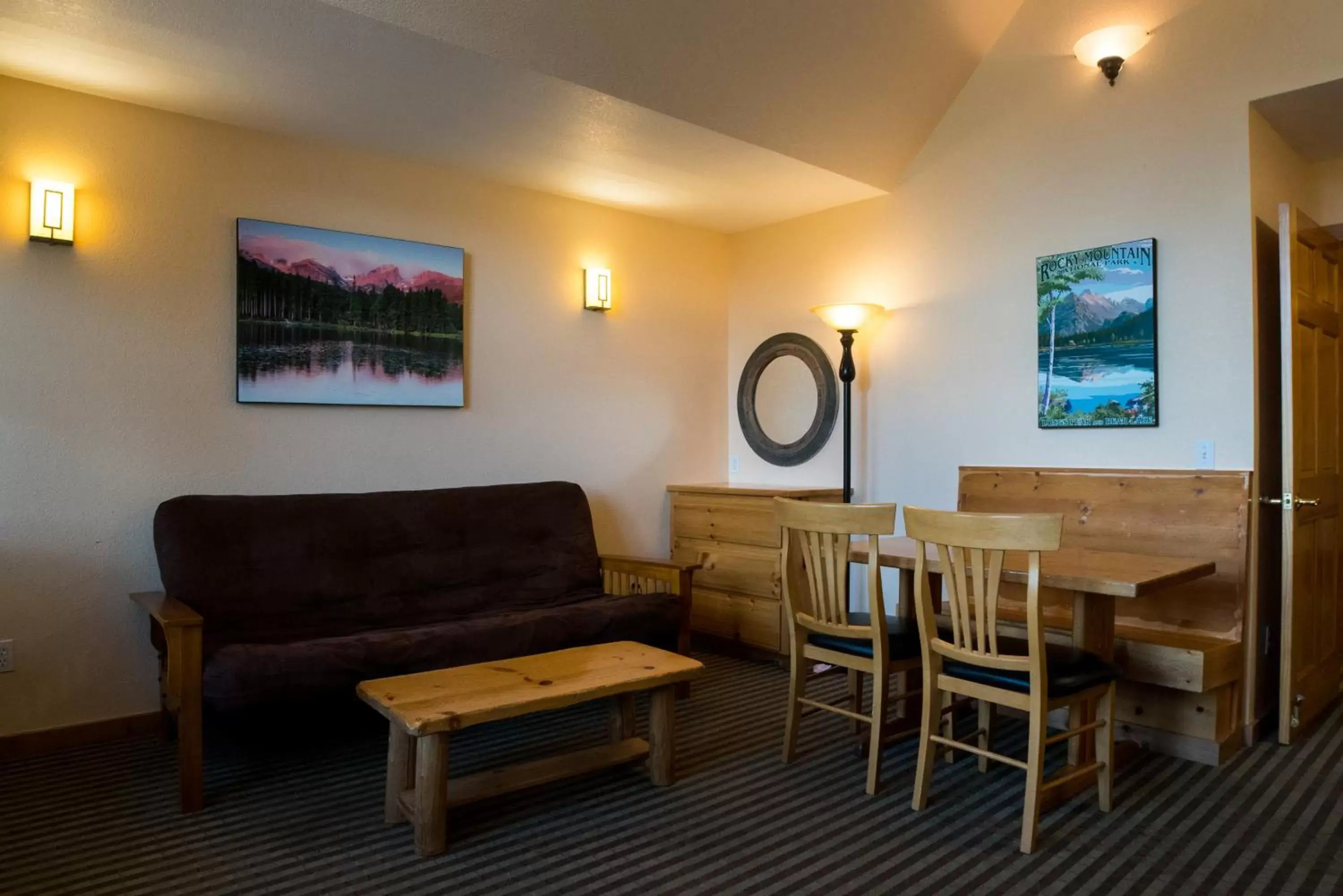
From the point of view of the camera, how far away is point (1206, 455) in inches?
130

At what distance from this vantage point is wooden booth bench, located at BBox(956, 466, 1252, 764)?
298 centimetres

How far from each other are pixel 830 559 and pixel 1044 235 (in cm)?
197

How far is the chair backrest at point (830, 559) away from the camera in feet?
9.04

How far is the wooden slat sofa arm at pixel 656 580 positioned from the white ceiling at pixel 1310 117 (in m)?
2.91

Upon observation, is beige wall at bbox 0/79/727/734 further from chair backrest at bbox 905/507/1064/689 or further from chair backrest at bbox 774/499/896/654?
chair backrest at bbox 905/507/1064/689

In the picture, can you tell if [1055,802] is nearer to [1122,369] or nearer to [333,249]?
[1122,369]

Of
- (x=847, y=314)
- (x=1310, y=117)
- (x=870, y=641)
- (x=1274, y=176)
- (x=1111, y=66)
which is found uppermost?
(x=1111, y=66)

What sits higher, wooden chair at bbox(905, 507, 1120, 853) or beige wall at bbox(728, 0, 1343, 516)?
beige wall at bbox(728, 0, 1343, 516)

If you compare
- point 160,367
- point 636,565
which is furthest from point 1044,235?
point 160,367

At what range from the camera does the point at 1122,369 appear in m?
3.52

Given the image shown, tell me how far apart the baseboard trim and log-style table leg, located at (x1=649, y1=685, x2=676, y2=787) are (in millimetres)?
1951

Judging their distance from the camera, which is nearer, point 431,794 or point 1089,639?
point 431,794

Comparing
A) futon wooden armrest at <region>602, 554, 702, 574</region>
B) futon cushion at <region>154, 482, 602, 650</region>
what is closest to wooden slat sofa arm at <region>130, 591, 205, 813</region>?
futon cushion at <region>154, 482, 602, 650</region>

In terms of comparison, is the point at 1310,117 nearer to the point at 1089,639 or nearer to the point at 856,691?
the point at 1089,639
